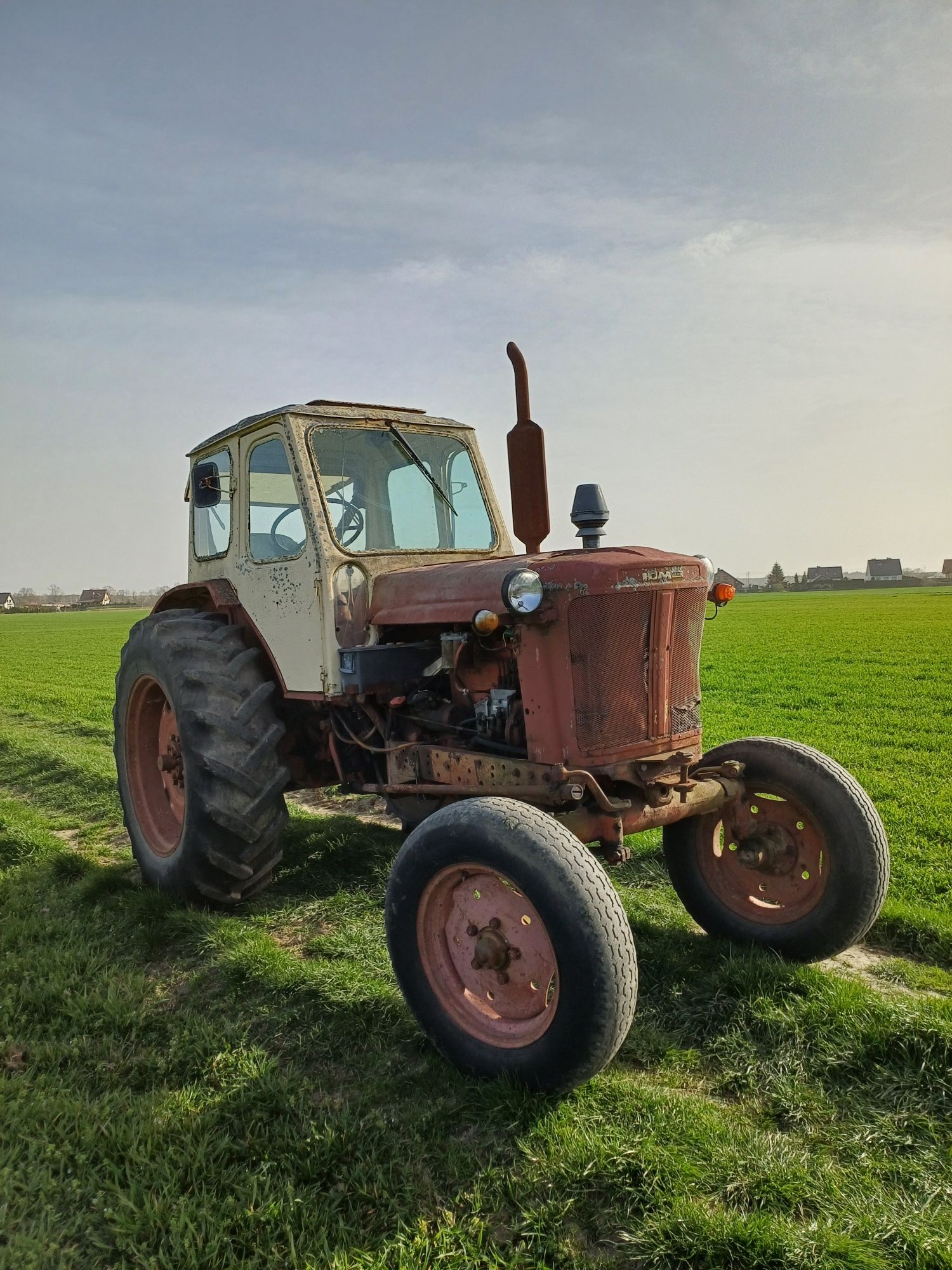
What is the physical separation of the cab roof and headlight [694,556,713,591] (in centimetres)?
175

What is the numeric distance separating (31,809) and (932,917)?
659 centimetres

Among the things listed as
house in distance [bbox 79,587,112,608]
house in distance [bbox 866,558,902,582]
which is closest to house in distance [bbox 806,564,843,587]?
house in distance [bbox 866,558,902,582]

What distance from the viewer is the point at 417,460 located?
4812 mm

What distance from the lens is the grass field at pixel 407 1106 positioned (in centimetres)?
235

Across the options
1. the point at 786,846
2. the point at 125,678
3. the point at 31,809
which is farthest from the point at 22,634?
the point at 786,846

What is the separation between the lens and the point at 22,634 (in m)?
41.3

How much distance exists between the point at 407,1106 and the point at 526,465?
7.95 ft

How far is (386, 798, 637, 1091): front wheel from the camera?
2773 mm

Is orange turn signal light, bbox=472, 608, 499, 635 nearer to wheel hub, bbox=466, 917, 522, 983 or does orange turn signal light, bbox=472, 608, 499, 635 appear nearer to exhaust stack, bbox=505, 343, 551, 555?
exhaust stack, bbox=505, 343, 551, 555

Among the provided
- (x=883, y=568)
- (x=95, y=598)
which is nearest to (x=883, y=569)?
(x=883, y=568)

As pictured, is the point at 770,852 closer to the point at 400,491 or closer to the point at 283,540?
the point at 400,491

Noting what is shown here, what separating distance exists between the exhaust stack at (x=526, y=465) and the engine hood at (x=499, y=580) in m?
0.18

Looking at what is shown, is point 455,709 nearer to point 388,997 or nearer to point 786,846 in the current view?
point 388,997

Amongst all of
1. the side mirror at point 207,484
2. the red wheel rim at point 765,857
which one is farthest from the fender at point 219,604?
the red wheel rim at point 765,857
